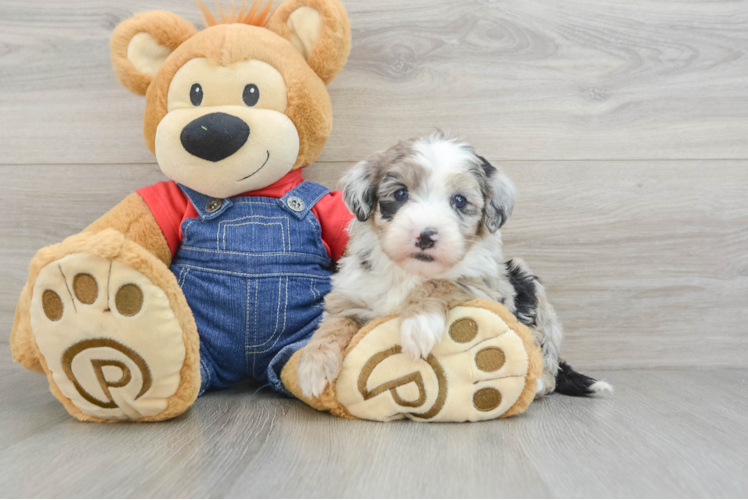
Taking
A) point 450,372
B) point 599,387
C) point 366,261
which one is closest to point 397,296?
point 366,261

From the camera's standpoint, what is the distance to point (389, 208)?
1416 millimetres

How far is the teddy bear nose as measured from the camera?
4.92ft

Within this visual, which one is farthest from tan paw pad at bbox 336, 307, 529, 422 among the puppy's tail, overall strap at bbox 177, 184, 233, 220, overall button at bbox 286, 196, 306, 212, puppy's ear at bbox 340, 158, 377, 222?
overall strap at bbox 177, 184, 233, 220

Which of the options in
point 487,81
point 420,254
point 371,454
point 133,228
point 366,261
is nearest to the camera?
point 371,454

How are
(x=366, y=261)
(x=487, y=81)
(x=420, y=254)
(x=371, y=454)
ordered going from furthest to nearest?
(x=487, y=81) < (x=366, y=261) < (x=420, y=254) < (x=371, y=454)

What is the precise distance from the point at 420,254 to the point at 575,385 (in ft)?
2.52

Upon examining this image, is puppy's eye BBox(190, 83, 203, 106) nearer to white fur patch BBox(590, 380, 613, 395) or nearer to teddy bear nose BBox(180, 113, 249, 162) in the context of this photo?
teddy bear nose BBox(180, 113, 249, 162)

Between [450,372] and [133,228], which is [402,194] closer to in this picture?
[450,372]

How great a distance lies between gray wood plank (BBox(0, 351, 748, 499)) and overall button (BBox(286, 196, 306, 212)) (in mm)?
570

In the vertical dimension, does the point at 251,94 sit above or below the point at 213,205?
above

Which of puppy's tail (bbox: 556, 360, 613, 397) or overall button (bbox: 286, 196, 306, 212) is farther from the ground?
overall button (bbox: 286, 196, 306, 212)

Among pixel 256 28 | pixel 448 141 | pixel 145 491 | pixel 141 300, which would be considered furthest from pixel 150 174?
pixel 145 491

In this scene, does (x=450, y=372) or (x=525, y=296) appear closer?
(x=450, y=372)

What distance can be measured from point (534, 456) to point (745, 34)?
1.80 m
